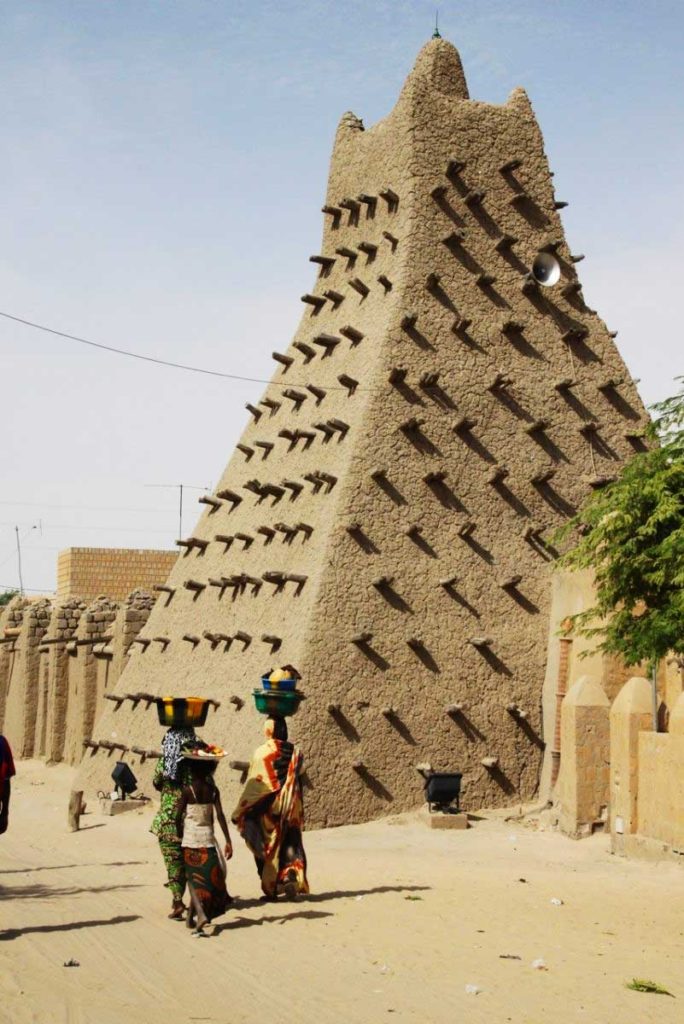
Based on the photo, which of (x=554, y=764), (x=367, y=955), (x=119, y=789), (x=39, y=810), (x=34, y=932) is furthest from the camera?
(x=39, y=810)

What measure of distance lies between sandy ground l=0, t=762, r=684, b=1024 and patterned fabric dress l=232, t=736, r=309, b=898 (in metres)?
0.28

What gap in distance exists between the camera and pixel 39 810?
68.4 feet

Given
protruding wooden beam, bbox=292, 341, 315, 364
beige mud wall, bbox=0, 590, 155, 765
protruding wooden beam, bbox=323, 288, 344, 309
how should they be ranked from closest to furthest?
protruding wooden beam, bbox=323, 288, 344, 309
protruding wooden beam, bbox=292, 341, 315, 364
beige mud wall, bbox=0, 590, 155, 765

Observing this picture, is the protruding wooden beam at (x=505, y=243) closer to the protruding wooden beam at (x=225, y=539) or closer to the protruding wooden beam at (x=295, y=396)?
the protruding wooden beam at (x=295, y=396)

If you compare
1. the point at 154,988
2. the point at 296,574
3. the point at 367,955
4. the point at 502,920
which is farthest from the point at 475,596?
the point at 154,988

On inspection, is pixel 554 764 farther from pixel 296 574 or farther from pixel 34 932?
pixel 34 932

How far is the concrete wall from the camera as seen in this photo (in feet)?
108

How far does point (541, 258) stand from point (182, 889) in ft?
41.7

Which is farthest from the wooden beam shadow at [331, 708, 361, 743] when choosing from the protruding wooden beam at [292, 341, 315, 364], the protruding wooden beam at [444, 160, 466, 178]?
the protruding wooden beam at [444, 160, 466, 178]

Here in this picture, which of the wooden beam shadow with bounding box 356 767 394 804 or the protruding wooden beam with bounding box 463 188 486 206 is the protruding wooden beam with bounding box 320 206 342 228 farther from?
the wooden beam shadow with bounding box 356 767 394 804

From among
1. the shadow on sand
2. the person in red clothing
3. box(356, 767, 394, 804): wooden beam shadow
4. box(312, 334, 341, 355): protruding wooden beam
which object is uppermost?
box(312, 334, 341, 355): protruding wooden beam

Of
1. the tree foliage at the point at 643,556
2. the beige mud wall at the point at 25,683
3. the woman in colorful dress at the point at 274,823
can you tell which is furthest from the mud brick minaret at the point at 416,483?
the beige mud wall at the point at 25,683

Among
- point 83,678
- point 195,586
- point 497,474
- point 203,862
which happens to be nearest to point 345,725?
point 497,474

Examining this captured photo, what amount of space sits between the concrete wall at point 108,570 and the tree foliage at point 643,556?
18808mm
